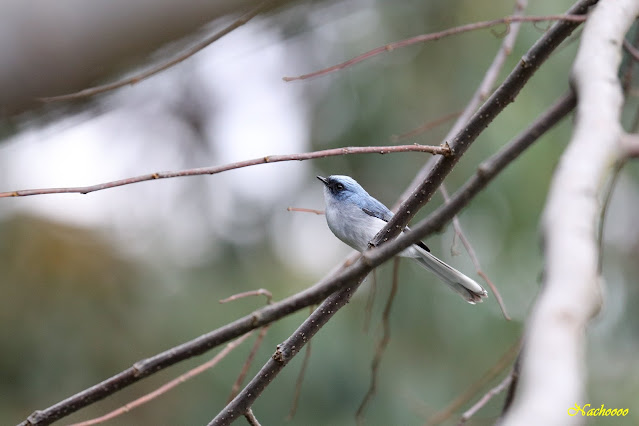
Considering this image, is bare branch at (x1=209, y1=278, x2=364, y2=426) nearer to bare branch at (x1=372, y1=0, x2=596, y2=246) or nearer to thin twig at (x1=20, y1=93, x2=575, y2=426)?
bare branch at (x1=372, y1=0, x2=596, y2=246)

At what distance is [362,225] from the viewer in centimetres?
339

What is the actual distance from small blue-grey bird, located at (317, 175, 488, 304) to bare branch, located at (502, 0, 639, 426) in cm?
236

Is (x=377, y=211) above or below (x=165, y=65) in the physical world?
above

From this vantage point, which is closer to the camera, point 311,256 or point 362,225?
point 362,225

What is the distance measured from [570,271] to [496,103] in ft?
3.12

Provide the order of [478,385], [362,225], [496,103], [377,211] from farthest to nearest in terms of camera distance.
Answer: [377,211] → [362,225] → [478,385] → [496,103]

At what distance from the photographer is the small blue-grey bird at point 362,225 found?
10.3 ft

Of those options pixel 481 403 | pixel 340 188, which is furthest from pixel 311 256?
pixel 481 403

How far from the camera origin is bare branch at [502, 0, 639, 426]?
46cm

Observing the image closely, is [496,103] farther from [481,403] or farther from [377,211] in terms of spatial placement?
[377,211]

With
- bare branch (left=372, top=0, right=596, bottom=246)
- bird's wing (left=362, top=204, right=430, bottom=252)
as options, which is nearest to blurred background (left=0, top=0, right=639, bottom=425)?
bird's wing (left=362, top=204, right=430, bottom=252)

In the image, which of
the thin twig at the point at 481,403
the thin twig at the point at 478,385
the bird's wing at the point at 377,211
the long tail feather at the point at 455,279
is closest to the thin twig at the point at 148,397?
the thin twig at the point at 481,403

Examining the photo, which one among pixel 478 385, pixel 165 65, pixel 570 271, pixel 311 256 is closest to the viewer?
pixel 570 271

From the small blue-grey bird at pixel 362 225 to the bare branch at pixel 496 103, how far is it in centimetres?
143
